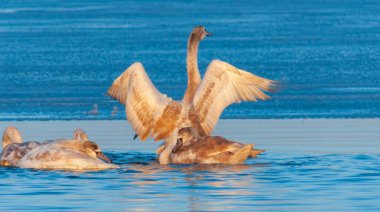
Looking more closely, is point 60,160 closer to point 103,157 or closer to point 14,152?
point 103,157

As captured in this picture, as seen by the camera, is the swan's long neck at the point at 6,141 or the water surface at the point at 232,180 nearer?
the water surface at the point at 232,180

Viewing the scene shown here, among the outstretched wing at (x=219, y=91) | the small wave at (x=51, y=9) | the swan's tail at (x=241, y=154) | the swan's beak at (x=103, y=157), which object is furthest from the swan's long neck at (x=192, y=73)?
the small wave at (x=51, y=9)

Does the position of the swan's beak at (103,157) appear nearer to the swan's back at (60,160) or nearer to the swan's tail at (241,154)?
the swan's back at (60,160)

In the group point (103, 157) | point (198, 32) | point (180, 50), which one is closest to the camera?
point (103, 157)

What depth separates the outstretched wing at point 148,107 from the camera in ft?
42.0

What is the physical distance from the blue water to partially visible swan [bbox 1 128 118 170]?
3.93m

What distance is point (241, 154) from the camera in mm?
11898

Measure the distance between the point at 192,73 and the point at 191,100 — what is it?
1.20ft

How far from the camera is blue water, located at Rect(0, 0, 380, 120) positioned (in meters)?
17.3

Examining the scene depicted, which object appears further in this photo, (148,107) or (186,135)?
(148,107)

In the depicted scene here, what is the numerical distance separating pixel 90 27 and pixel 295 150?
15.2 m

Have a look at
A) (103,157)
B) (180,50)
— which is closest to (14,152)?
(103,157)

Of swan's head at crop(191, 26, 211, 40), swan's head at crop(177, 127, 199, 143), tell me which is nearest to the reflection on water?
swan's head at crop(177, 127, 199, 143)

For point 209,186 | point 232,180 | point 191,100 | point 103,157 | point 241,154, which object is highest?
point 191,100
